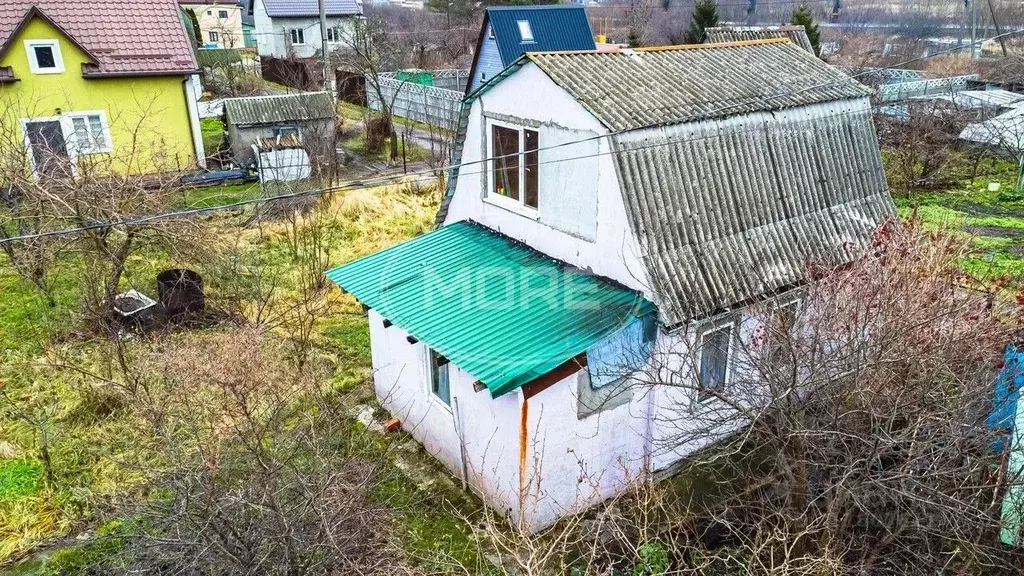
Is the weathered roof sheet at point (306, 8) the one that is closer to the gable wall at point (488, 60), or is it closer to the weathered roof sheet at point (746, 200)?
the gable wall at point (488, 60)

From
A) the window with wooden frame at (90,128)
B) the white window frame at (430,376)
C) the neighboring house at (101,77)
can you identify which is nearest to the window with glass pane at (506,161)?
the white window frame at (430,376)

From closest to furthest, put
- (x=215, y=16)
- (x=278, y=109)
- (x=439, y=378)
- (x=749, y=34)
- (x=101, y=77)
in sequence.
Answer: (x=439, y=378), (x=749, y=34), (x=101, y=77), (x=278, y=109), (x=215, y=16)

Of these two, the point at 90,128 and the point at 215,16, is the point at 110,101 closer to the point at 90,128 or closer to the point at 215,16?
the point at 90,128

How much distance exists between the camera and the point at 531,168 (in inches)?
345

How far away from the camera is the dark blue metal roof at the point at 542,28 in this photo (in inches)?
991

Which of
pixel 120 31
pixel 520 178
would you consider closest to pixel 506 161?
pixel 520 178

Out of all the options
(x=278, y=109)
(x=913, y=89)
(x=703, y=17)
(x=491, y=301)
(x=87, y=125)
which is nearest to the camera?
(x=491, y=301)

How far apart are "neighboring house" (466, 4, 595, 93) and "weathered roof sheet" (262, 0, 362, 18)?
22.0 m

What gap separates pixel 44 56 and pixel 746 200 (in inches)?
816

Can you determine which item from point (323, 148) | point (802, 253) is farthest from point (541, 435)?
point (323, 148)

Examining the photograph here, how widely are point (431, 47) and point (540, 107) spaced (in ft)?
141

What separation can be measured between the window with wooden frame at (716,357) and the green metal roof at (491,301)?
128cm

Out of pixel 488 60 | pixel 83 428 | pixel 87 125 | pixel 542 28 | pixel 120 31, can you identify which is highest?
pixel 120 31

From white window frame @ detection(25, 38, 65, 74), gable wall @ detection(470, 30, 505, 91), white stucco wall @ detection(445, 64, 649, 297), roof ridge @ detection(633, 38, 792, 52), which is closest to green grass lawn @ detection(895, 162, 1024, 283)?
Answer: roof ridge @ detection(633, 38, 792, 52)
